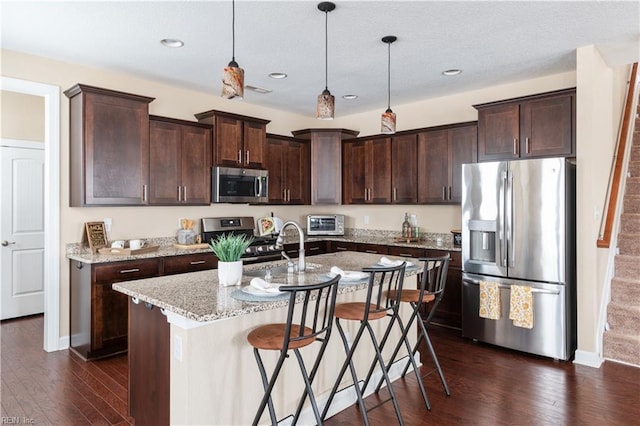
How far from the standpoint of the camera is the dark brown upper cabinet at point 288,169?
5445 millimetres

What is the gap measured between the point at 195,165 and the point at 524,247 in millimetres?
3475

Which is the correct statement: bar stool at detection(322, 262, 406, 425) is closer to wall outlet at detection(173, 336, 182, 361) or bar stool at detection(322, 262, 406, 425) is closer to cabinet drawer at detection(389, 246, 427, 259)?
wall outlet at detection(173, 336, 182, 361)

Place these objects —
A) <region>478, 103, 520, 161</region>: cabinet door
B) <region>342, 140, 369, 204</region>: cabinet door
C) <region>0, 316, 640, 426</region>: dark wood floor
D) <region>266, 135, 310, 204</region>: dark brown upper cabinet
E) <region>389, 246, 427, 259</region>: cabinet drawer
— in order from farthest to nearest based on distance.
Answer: <region>342, 140, 369, 204</region>: cabinet door → <region>266, 135, 310, 204</region>: dark brown upper cabinet → <region>389, 246, 427, 259</region>: cabinet drawer → <region>478, 103, 520, 161</region>: cabinet door → <region>0, 316, 640, 426</region>: dark wood floor

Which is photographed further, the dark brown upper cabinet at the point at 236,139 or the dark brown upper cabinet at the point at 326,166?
the dark brown upper cabinet at the point at 326,166

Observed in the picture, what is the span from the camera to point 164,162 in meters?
4.32

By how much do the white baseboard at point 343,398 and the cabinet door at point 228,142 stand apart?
288 cm

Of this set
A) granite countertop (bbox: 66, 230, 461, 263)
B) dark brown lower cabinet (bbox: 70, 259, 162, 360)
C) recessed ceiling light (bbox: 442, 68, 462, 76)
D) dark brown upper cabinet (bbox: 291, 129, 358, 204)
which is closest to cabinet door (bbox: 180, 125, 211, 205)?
granite countertop (bbox: 66, 230, 461, 263)

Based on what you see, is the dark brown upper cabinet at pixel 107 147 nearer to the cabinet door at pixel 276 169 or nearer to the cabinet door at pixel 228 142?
the cabinet door at pixel 228 142

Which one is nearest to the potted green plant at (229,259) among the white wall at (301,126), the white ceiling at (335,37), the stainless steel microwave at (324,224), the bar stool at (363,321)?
the bar stool at (363,321)

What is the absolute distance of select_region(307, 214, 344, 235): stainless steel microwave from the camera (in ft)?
19.5

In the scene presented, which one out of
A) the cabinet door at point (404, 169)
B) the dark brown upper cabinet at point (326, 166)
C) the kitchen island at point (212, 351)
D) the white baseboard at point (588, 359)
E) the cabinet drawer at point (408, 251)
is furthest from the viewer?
the dark brown upper cabinet at point (326, 166)

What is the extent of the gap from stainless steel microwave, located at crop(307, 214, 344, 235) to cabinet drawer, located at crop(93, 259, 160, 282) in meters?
2.47

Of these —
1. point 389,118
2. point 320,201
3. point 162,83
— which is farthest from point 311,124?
point 389,118

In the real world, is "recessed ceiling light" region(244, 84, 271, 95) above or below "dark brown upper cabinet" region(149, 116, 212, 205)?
above
